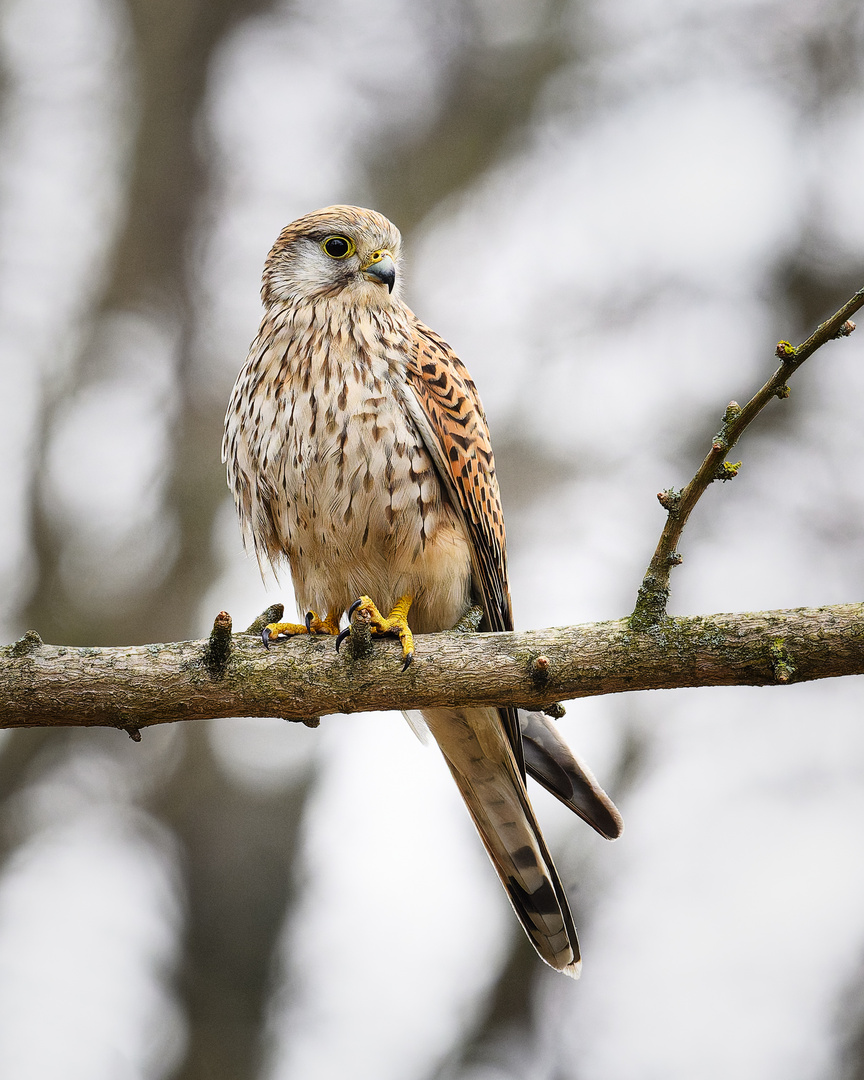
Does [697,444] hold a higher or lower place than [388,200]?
lower

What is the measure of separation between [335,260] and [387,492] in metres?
1.02

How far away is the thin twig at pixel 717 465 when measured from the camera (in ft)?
7.08

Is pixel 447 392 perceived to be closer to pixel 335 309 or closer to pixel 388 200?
pixel 335 309

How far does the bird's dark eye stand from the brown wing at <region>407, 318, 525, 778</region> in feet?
1.34

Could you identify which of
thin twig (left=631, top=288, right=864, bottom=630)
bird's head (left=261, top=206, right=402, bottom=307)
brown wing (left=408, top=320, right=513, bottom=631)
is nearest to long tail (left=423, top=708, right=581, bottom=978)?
brown wing (left=408, top=320, right=513, bottom=631)

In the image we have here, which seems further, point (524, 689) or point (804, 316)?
point (804, 316)

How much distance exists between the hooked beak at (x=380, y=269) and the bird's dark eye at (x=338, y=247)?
97 millimetres

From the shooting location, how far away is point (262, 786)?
661 centimetres

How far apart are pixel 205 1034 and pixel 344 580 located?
3928 mm

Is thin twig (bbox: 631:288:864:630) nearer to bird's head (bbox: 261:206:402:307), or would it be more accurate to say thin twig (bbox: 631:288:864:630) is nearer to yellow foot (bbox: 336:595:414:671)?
yellow foot (bbox: 336:595:414:671)

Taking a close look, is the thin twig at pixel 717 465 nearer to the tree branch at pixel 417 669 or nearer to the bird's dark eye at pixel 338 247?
the tree branch at pixel 417 669

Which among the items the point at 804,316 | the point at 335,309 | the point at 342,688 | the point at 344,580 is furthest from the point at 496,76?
the point at 342,688

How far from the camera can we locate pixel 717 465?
2.25m

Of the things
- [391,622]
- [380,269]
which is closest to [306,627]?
[391,622]
